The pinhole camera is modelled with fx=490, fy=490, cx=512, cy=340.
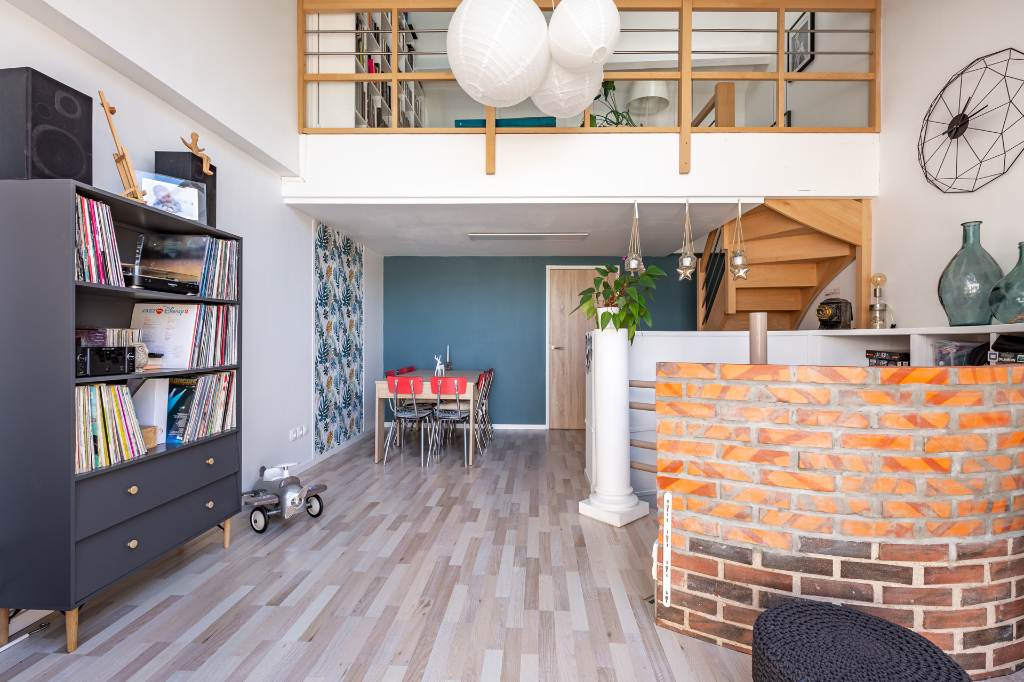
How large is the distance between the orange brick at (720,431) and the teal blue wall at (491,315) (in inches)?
194

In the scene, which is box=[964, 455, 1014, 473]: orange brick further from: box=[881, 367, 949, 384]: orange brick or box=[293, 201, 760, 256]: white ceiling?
box=[293, 201, 760, 256]: white ceiling

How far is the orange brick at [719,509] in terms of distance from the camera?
72.0 inches

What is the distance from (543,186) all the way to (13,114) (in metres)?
3.19

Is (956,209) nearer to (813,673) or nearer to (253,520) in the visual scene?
(813,673)

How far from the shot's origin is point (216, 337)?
8.91 ft

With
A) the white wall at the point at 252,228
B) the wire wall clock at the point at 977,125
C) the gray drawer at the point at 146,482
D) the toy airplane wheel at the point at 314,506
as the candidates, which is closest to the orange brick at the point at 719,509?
the gray drawer at the point at 146,482

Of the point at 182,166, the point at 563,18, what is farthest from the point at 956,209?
the point at 182,166

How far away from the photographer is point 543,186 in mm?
4156

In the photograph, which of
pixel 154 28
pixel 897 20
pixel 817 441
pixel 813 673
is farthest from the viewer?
pixel 897 20

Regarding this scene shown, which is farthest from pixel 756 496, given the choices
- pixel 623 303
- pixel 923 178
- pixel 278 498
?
pixel 923 178

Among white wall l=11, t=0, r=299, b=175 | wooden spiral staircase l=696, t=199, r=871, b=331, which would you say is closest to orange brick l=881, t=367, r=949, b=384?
wooden spiral staircase l=696, t=199, r=871, b=331

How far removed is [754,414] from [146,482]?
2574 mm

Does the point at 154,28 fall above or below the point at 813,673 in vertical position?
above

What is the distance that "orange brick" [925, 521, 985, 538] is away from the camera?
1652 mm
